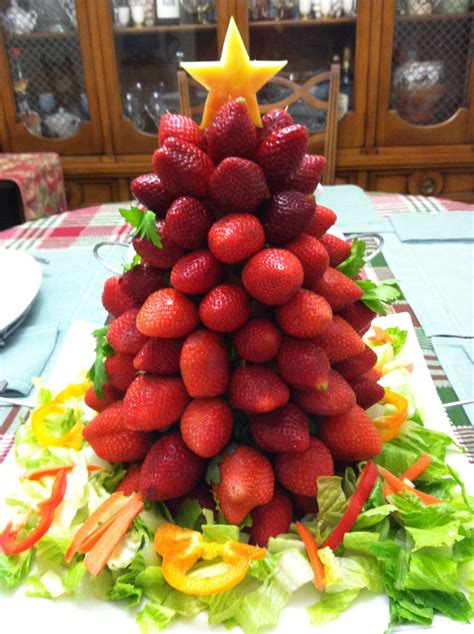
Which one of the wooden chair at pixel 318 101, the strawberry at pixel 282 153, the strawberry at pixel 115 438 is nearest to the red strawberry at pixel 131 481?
the strawberry at pixel 115 438

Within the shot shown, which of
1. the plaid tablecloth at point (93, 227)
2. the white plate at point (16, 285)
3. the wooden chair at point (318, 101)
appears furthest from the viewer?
the wooden chair at point (318, 101)

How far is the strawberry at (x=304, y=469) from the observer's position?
565 mm

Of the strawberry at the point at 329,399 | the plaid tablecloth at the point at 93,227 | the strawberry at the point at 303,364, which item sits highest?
the strawberry at the point at 303,364

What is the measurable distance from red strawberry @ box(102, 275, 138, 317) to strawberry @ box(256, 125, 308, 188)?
0.63 feet

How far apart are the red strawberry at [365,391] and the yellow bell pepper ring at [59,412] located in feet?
1.02

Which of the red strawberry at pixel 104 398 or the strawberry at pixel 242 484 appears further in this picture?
the red strawberry at pixel 104 398

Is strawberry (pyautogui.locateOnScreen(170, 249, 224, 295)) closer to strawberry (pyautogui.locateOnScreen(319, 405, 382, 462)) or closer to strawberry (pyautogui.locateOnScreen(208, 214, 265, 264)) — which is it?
strawberry (pyautogui.locateOnScreen(208, 214, 265, 264))

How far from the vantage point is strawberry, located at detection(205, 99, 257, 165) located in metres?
0.54

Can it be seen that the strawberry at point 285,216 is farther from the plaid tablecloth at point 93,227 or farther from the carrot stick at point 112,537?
the plaid tablecloth at point 93,227

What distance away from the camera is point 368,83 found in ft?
8.39

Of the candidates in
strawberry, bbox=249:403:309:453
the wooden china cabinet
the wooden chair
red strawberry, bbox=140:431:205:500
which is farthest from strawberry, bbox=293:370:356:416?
the wooden china cabinet

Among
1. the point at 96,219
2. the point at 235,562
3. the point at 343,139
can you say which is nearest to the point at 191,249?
the point at 235,562

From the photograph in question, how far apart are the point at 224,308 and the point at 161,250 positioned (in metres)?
0.09

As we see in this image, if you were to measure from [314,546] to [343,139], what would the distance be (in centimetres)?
235
